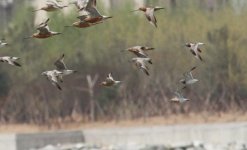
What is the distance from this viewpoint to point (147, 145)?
27.0 metres

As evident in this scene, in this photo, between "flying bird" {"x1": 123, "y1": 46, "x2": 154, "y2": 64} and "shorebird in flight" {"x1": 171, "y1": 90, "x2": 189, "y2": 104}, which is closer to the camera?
"flying bird" {"x1": 123, "y1": 46, "x2": 154, "y2": 64}

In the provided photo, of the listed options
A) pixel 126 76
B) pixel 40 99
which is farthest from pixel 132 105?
pixel 40 99

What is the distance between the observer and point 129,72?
35781 millimetres

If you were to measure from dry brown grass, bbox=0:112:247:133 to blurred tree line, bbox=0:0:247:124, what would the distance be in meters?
0.41

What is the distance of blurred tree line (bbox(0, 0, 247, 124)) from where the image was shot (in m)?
34.8

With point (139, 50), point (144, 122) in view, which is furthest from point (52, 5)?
point (144, 122)

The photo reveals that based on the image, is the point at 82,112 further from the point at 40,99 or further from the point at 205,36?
the point at 205,36

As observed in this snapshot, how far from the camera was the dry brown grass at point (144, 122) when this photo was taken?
3288 cm

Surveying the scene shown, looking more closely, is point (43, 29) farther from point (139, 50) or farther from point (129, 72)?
point (129, 72)

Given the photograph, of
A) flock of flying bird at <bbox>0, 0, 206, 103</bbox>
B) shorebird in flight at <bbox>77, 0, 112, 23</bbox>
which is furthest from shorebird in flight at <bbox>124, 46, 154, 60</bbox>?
shorebird in flight at <bbox>77, 0, 112, 23</bbox>

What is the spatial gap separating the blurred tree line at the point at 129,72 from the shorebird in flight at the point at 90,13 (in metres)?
27.0

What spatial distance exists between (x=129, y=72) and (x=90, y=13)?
95.2 feet

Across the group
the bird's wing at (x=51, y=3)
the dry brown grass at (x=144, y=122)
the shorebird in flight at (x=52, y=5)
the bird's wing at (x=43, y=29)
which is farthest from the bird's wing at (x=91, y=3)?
the dry brown grass at (x=144, y=122)

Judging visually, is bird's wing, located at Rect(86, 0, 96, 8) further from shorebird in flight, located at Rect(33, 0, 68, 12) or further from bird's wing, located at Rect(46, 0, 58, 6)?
bird's wing, located at Rect(46, 0, 58, 6)
